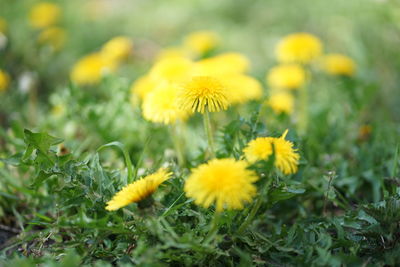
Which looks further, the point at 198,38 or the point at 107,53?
the point at 198,38

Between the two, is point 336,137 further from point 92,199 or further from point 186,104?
point 92,199

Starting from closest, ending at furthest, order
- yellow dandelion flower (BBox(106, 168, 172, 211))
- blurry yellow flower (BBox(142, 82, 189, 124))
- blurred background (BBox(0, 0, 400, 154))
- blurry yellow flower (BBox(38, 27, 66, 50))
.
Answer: yellow dandelion flower (BBox(106, 168, 172, 211)) → blurry yellow flower (BBox(142, 82, 189, 124)) → blurred background (BBox(0, 0, 400, 154)) → blurry yellow flower (BBox(38, 27, 66, 50))

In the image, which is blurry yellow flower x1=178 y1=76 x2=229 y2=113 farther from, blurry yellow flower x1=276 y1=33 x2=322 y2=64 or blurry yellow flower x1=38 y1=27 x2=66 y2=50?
blurry yellow flower x1=38 y1=27 x2=66 y2=50

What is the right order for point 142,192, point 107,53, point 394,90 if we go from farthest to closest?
point 107,53
point 394,90
point 142,192

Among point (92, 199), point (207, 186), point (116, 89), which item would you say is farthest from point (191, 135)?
point (207, 186)

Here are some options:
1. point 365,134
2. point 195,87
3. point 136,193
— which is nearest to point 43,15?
point 195,87

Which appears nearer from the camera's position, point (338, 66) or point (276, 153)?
point (276, 153)

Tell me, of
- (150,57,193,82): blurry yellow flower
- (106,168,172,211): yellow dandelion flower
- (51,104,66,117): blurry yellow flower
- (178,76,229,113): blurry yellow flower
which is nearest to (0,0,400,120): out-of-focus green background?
(51,104,66,117): blurry yellow flower

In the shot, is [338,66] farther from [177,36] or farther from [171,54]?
[177,36]
